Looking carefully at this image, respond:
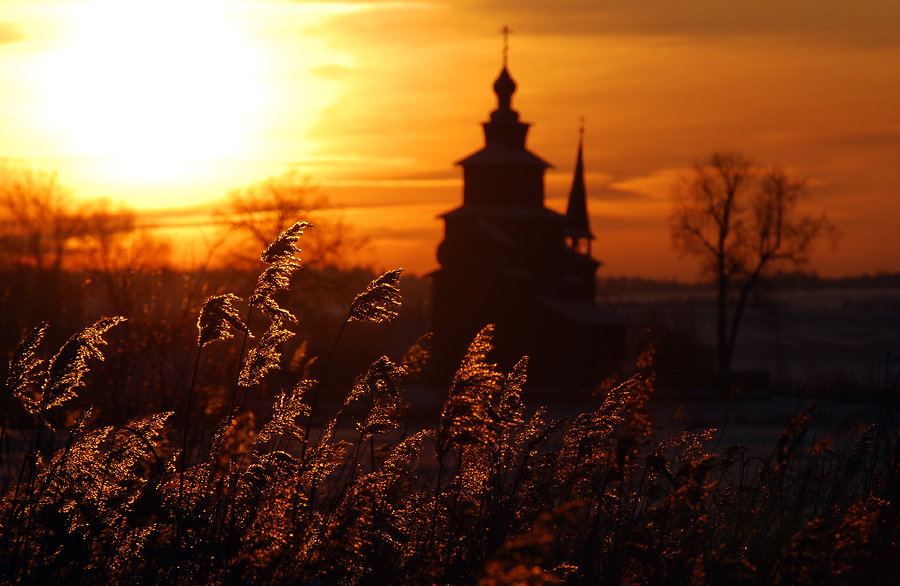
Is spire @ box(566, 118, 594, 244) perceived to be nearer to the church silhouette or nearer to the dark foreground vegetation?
the church silhouette

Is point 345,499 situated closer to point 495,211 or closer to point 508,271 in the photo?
point 508,271

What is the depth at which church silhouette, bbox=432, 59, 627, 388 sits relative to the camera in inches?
1217

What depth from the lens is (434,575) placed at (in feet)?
11.1

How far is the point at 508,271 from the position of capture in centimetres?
3098

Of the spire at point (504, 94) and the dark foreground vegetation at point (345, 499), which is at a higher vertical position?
the spire at point (504, 94)

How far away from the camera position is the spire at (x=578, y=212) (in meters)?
46.3

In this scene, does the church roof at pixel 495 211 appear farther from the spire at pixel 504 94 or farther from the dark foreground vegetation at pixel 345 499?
the dark foreground vegetation at pixel 345 499

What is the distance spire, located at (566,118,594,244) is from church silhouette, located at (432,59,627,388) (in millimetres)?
11240

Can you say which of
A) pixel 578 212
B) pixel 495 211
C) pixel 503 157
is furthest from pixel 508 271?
pixel 578 212

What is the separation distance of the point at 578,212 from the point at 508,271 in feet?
59.3

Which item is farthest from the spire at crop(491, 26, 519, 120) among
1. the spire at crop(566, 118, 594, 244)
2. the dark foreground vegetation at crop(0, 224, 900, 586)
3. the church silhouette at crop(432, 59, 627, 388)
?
the dark foreground vegetation at crop(0, 224, 900, 586)

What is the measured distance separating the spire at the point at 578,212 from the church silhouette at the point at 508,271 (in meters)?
11.2

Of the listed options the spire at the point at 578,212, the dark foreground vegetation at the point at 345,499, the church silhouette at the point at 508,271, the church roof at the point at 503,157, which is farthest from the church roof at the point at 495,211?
the dark foreground vegetation at the point at 345,499

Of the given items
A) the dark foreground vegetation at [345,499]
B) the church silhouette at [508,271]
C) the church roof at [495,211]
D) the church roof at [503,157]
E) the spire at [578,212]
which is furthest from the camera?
the spire at [578,212]
